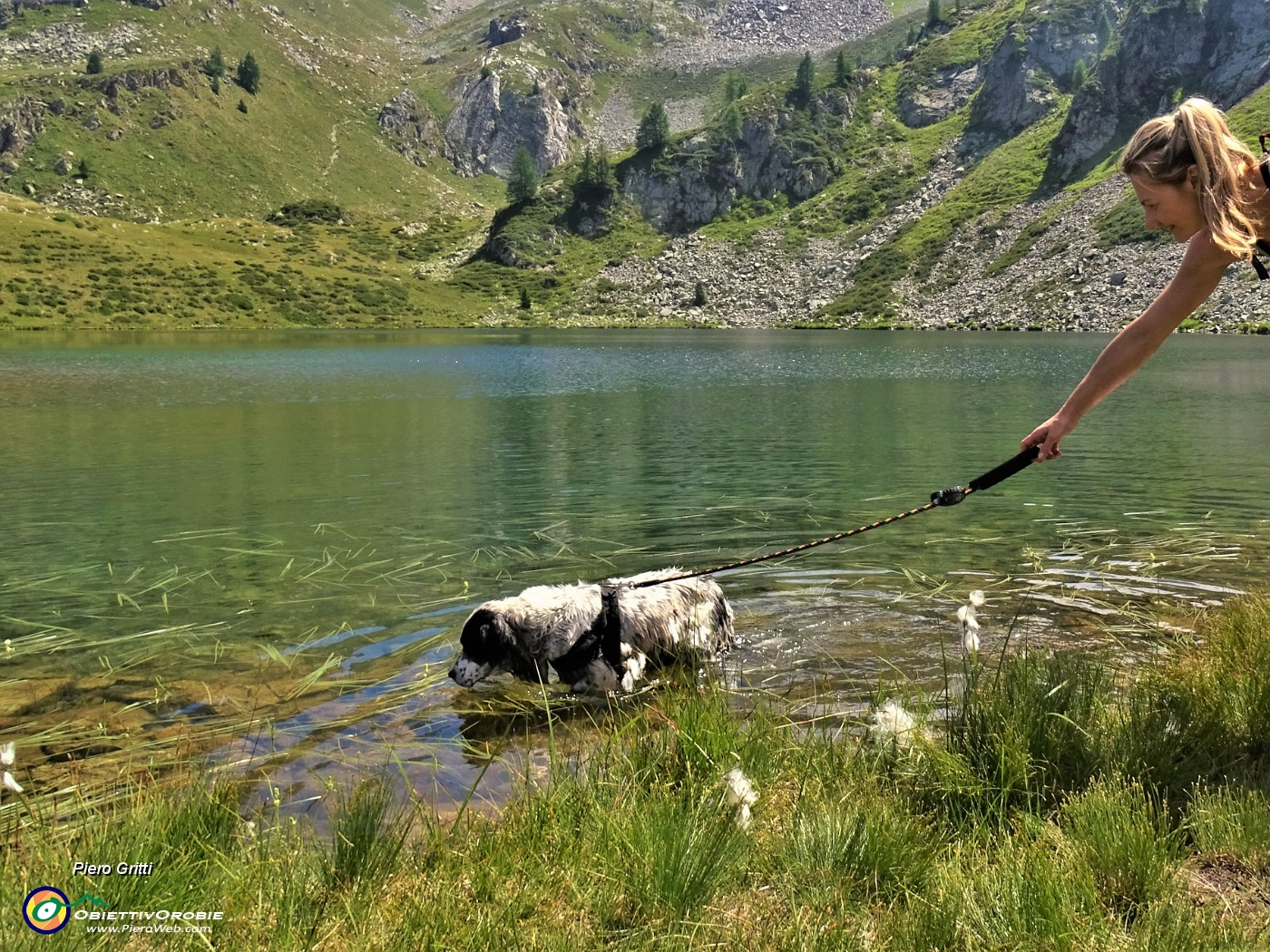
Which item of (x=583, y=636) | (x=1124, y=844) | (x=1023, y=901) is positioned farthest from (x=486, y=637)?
(x=1124, y=844)

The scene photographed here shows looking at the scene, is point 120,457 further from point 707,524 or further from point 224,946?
point 224,946

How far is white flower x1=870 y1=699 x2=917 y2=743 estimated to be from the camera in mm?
5664

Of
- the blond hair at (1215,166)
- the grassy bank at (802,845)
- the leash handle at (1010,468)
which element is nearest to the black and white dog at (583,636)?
the grassy bank at (802,845)

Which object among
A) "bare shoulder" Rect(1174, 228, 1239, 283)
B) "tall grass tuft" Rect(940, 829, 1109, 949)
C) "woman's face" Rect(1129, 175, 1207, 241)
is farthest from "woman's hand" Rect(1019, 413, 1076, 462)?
"tall grass tuft" Rect(940, 829, 1109, 949)

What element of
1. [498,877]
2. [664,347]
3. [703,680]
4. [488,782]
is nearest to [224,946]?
[498,877]

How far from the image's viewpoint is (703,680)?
7512mm

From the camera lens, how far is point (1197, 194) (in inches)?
176

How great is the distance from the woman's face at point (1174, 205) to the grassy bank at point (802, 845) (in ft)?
9.74

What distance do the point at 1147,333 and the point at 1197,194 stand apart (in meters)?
0.96

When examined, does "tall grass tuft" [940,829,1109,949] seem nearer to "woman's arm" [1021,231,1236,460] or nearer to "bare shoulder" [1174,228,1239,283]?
"woman's arm" [1021,231,1236,460]

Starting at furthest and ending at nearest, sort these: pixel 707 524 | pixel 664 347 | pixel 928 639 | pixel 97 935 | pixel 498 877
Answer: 1. pixel 664 347
2. pixel 707 524
3. pixel 928 639
4. pixel 498 877
5. pixel 97 935

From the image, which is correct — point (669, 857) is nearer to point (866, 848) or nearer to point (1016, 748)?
point (866, 848)

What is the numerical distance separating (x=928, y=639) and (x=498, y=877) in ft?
22.9

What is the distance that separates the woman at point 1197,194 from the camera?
14.3ft
